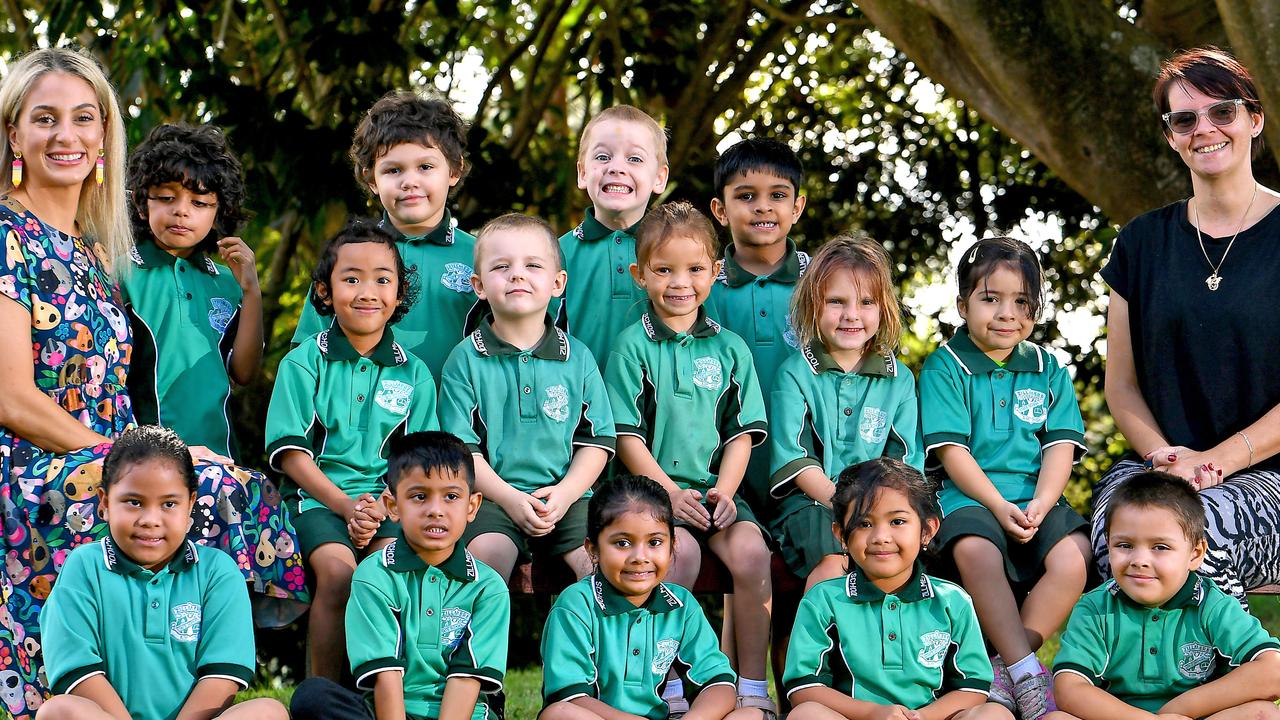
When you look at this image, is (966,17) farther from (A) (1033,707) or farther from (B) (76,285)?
(B) (76,285)

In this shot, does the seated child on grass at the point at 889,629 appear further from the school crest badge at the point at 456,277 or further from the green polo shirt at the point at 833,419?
the school crest badge at the point at 456,277

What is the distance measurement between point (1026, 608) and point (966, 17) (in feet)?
9.43

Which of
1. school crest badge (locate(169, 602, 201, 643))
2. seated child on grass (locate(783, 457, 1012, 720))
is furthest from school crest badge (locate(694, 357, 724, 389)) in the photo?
school crest badge (locate(169, 602, 201, 643))

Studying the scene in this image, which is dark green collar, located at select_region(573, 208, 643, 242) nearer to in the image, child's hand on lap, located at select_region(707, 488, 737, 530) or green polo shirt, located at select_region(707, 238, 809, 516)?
green polo shirt, located at select_region(707, 238, 809, 516)

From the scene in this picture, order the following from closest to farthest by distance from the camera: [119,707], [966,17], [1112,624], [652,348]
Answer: [119,707]
[1112,624]
[652,348]
[966,17]

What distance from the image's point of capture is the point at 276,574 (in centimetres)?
404

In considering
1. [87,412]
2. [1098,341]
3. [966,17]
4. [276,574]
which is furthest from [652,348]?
[1098,341]

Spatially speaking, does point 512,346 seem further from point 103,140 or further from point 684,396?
point 103,140

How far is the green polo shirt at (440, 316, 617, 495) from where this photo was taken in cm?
440

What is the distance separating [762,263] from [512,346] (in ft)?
3.38

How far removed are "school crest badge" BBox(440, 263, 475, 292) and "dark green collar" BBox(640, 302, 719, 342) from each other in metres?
0.64

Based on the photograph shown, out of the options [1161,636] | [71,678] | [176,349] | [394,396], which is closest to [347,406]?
[394,396]

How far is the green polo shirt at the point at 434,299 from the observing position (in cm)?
483

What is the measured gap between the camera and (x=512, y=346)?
4.49 meters
